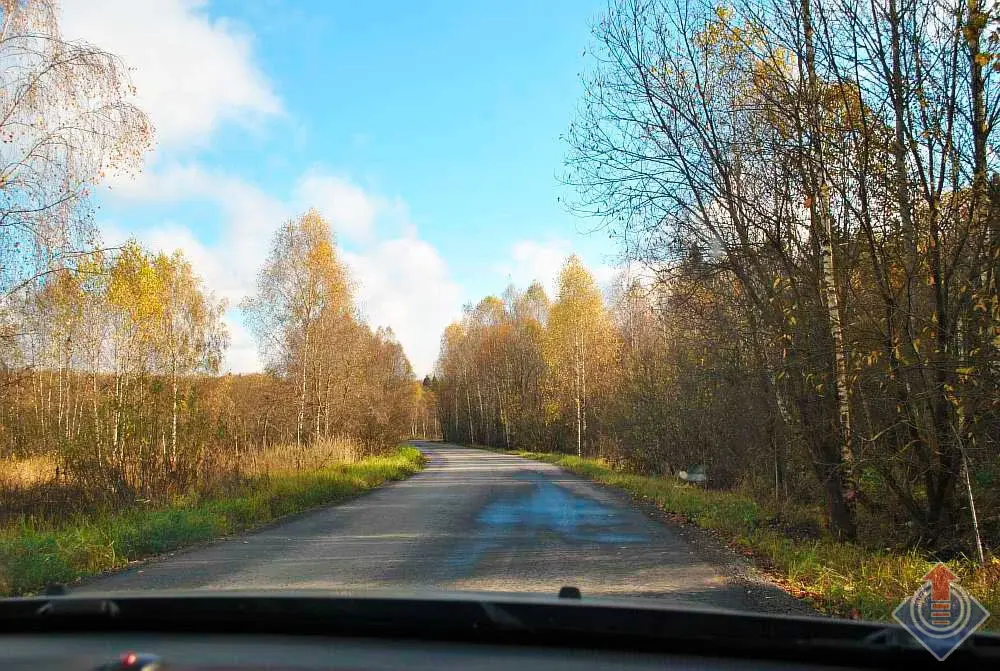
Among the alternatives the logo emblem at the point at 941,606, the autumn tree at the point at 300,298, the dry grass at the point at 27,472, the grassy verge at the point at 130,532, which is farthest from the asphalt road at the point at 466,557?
the autumn tree at the point at 300,298

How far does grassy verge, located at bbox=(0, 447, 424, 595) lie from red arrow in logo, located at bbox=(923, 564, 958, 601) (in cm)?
874

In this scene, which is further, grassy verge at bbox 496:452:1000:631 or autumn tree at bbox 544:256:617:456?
autumn tree at bbox 544:256:617:456

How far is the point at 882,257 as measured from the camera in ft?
26.5

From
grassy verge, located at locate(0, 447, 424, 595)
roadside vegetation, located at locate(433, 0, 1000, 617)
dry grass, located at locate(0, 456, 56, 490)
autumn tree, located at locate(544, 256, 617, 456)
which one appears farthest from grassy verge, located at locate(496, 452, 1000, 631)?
autumn tree, located at locate(544, 256, 617, 456)

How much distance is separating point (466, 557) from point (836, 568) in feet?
13.6

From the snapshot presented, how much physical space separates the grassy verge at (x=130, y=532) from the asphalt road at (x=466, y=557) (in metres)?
0.50

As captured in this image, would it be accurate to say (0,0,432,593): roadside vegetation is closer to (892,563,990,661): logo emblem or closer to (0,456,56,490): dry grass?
(0,456,56,490): dry grass

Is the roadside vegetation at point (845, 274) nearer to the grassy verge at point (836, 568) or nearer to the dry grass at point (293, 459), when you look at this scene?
the grassy verge at point (836, 568)

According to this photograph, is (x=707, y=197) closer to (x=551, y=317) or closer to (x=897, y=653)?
(x=897, y=653)

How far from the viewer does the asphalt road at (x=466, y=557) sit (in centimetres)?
677

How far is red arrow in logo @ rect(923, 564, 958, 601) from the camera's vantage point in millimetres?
5918

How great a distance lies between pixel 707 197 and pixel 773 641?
8.85 metres

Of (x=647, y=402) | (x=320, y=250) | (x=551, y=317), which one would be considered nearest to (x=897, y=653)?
(x=647, y=402)

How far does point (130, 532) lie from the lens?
9414 millimetres
